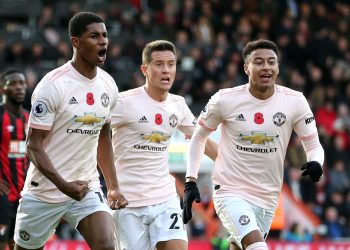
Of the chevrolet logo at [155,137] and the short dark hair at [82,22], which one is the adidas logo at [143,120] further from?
the short dark hair at [82,22]

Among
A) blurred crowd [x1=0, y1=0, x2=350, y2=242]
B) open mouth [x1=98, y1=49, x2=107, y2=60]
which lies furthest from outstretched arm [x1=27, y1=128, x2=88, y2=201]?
blurred crowd [x1=0, y1=0, x2=350, y2=242]

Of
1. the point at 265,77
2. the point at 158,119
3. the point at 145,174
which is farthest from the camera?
the point at 158,119

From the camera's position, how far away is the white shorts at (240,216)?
9758 millimetres

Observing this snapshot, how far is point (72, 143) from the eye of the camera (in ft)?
30.1

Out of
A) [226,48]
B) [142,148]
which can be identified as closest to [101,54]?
[142,148]

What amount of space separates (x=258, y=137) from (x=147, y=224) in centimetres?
140

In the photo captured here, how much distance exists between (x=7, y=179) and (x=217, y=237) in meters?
5.99

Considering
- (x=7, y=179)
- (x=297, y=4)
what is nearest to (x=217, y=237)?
(x=7, y=179)

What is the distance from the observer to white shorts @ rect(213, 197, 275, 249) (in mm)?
9758

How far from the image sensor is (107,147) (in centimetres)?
962

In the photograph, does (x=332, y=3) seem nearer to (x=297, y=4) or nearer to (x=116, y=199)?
(x=297, y=4)

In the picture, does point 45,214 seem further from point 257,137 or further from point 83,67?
point 257,137

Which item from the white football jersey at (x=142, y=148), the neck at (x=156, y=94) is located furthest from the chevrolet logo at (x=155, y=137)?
the neck at (x=156, y=94)

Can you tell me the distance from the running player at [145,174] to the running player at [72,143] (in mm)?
909
